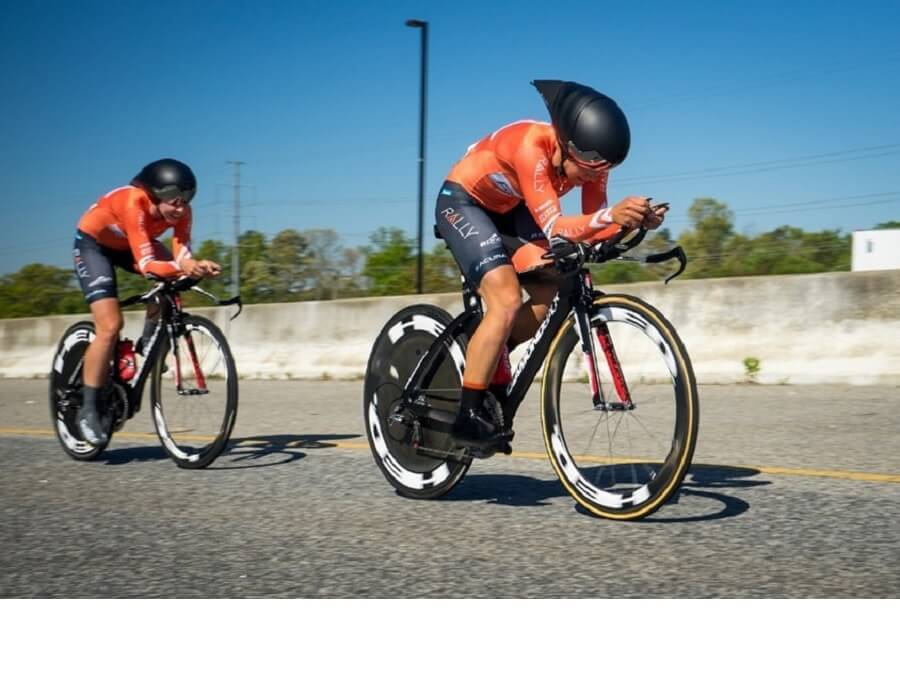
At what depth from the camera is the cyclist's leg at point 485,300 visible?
508 centimetres

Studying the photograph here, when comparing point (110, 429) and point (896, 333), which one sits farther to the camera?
point (896, 333)

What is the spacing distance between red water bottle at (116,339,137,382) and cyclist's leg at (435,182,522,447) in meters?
3.26

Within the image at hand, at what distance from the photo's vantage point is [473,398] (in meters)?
5.18

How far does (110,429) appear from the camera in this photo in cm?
747

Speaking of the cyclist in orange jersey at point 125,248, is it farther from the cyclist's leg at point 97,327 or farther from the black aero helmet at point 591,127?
the black aero helmet at point 591,127

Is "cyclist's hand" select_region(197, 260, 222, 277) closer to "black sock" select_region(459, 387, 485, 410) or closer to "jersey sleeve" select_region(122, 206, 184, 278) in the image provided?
"jersey sleeve" select_region(122, 206, 184, 278)

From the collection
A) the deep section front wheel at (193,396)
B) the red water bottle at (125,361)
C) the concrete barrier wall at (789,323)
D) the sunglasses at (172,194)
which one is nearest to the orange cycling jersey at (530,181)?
the deep section front wheel at (193,396)

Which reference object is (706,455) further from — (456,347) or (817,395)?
(817,395)

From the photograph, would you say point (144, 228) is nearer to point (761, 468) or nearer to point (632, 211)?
point (632, 211)

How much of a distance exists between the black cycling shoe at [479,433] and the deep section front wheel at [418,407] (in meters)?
0.17

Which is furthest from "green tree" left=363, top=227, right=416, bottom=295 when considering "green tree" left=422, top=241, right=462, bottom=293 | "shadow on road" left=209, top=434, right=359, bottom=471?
"shadow on road" left=209, top=434, right=359, bottom=471
